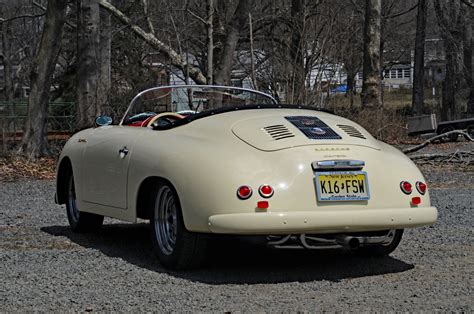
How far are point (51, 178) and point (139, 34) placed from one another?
10270mm

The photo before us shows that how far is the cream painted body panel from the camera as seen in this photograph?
597 centimetres

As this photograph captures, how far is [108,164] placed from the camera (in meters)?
7.50

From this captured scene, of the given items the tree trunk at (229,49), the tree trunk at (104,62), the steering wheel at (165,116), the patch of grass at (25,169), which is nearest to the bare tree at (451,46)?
the tree trunk at (229,49)

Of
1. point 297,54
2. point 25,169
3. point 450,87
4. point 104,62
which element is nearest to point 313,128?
point 25,169

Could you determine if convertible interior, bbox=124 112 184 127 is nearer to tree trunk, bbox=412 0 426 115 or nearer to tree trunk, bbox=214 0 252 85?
tree trunk, bbox=214 0 252 85

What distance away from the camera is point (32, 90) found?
1812cm

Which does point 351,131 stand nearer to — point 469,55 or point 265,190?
point 265,190

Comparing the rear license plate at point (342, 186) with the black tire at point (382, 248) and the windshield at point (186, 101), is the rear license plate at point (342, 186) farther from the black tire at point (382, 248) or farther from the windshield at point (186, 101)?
the windshield at point (186, 101)

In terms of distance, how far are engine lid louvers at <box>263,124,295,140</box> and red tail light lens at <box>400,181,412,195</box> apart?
85 centimetres

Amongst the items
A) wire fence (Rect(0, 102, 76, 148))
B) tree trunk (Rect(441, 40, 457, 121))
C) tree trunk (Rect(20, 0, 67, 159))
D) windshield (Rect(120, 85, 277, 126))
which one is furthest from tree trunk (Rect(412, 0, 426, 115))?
windshield (Rect(120, 85, 277, 126))

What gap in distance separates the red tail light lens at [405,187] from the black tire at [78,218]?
3208 millimetres

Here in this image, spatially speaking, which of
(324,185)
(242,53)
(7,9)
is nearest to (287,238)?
(324,185)

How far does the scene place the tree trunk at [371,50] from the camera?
25281 mm

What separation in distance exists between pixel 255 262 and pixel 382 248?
1038mm
